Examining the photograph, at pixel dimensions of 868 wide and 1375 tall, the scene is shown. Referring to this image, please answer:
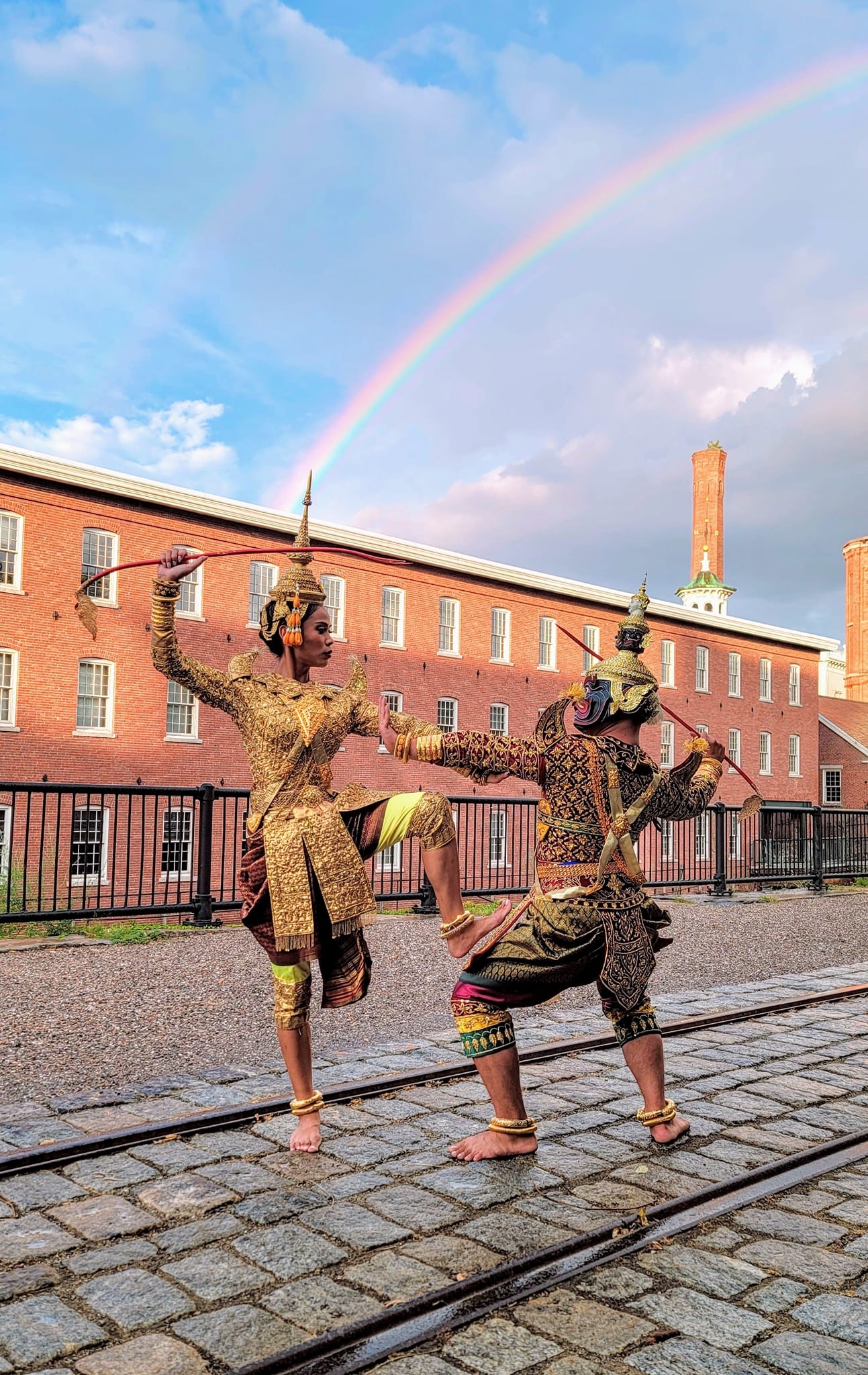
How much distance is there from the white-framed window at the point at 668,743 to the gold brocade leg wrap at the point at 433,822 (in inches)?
1436

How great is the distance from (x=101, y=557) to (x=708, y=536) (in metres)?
55.7

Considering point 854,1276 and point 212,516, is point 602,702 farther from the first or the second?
point 212,516

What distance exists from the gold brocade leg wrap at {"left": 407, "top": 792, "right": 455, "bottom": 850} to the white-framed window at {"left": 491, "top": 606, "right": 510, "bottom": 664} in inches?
1227

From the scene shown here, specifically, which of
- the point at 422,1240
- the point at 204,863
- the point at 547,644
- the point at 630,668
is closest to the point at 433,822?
the point at 630,668

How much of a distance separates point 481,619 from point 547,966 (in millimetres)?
30836

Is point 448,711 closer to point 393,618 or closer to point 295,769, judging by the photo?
point 393,618

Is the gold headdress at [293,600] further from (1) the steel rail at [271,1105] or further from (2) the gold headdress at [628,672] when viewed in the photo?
(1) the steel rail at [271,1105]

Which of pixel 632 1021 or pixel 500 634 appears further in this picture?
pixel 500 634

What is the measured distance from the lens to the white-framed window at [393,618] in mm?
31891

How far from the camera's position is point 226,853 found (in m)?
19.2

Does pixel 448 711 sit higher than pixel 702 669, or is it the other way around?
pixel 702 669

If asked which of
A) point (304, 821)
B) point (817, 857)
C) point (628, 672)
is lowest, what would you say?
point (817, 857)

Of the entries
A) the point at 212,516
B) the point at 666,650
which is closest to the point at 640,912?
the point at 212,516

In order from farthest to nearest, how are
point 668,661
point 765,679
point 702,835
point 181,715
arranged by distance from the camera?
point 765,679, point 668,661, point 181,715, point 702,835
